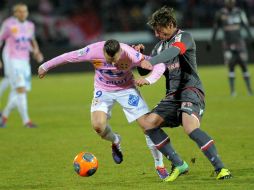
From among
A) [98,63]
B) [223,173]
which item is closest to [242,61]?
[98,63]

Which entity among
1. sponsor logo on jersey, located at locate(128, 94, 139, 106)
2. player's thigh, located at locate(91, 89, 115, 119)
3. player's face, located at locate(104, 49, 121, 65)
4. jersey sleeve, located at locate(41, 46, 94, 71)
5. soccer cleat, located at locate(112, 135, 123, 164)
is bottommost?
soccer cleat, located at locate(112, 135, 123, 164)

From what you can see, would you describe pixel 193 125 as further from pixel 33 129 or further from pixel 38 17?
pixel 38 17

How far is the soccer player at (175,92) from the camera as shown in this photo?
8141mm

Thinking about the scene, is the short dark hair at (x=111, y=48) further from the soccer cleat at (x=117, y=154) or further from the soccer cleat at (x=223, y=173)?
the soccer cleat at (x=117, y=154)

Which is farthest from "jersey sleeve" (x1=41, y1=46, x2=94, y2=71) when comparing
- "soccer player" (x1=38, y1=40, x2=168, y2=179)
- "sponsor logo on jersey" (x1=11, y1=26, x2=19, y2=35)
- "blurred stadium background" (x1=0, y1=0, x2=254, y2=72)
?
"blurred stadium background" (x1=0, y1=0, x2=254, y2=72)

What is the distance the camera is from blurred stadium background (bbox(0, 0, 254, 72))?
3000 cm

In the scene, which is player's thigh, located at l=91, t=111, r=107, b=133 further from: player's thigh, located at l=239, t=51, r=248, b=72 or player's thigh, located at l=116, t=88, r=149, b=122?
player's thigh, located at l=239, t=51, r=248, b=72

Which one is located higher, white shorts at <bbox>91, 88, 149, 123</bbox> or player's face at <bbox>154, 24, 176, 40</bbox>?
player's face at <bbox>154, 24, 176, 40</bbox>

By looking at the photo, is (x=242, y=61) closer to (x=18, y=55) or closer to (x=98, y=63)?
(x=18, y=55)

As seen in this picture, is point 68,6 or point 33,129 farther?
point 68,6

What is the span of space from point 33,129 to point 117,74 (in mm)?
5374

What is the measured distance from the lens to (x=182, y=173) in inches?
330

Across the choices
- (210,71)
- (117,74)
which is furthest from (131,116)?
(210,71)

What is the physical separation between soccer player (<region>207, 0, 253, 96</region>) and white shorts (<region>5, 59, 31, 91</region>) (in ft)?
19.8
